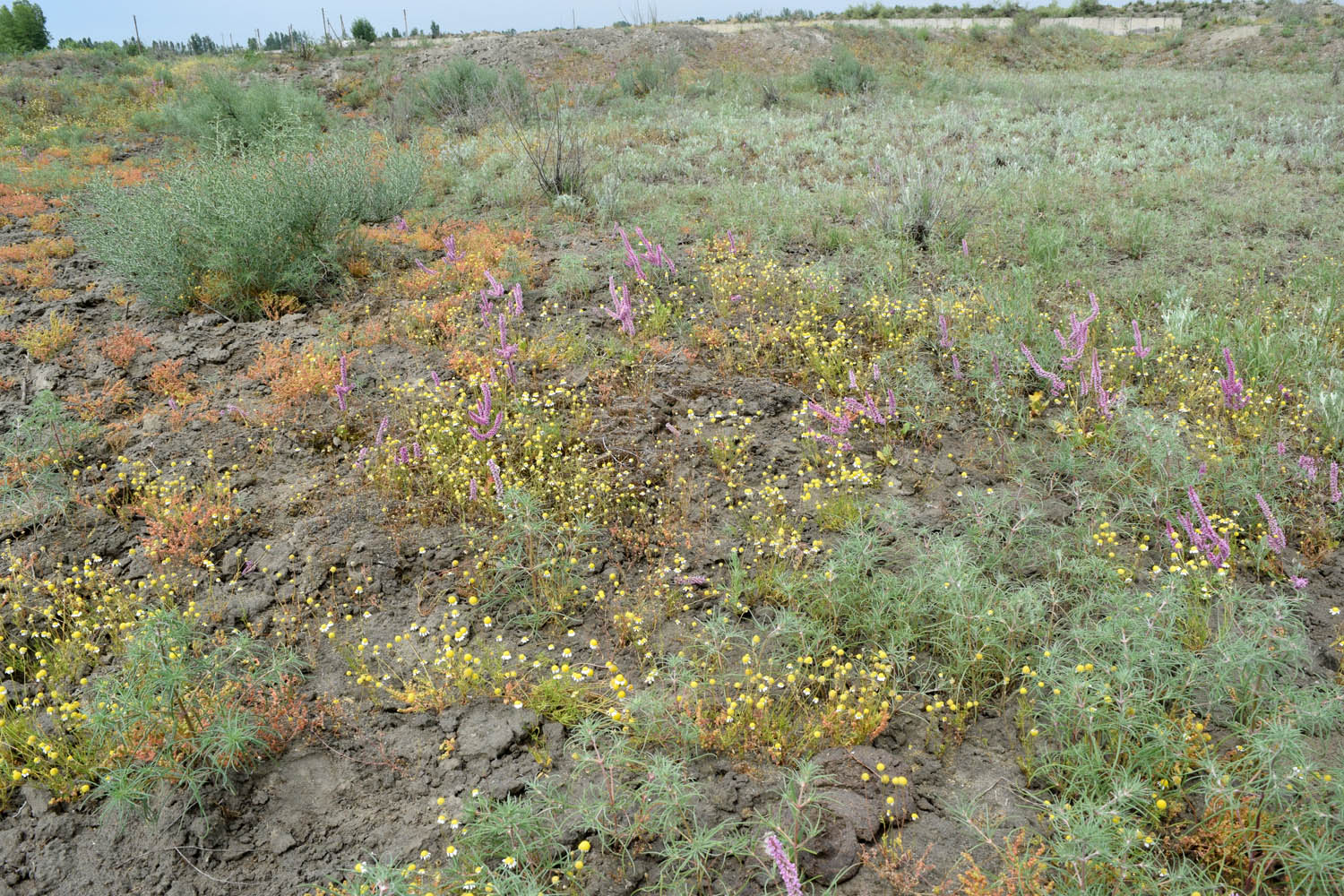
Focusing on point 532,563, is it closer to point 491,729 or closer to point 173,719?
point 491,729

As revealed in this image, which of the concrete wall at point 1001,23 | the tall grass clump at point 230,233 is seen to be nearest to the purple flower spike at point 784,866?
the tall grass clump at point 230,233

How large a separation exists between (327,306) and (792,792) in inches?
228

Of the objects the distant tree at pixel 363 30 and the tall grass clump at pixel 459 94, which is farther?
the distant tree at pixel 363 30

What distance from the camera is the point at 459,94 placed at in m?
17.8

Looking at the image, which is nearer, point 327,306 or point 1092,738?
point 1092,738

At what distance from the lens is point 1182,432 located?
187 inches

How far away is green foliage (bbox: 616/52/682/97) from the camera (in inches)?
762

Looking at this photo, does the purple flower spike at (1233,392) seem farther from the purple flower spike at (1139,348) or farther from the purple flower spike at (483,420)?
the purple flower spike at (483,420)

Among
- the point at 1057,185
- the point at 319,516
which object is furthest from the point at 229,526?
the point at 1057,185

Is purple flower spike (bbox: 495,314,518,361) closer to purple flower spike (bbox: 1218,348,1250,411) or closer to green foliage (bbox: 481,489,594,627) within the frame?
green foliage (bbox: 481,489,594,627)

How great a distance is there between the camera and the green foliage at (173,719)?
2842mm

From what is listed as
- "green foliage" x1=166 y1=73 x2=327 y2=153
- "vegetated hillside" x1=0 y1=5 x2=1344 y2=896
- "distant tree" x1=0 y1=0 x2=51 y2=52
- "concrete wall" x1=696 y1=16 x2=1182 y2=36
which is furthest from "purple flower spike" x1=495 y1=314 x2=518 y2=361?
"distant tree" x1=0 y1=0 x2=51 y2=52

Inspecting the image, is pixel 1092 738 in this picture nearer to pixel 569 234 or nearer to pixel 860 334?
pixel 860 334

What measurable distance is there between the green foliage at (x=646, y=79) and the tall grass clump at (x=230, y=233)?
526 inches
